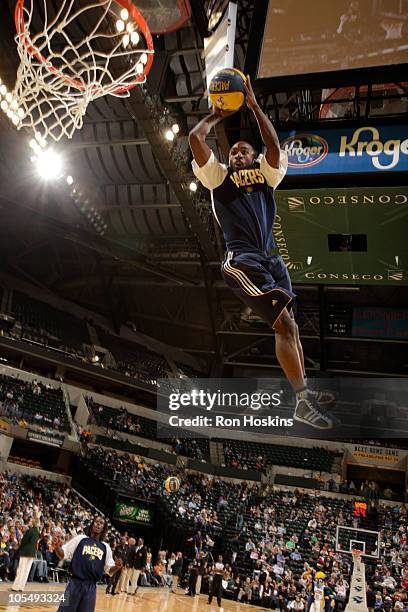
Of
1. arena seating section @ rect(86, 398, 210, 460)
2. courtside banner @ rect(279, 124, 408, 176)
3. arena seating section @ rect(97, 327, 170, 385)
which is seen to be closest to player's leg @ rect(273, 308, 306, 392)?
courtside banner @ rect(279, 124, 408, 176)

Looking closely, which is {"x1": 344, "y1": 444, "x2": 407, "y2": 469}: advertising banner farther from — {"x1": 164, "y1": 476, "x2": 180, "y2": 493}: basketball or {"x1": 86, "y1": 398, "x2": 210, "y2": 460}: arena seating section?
{"x1": 164, "y1": 476, "x2": 180, "y2": 493}: basketball

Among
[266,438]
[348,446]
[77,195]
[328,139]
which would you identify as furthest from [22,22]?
[348,446]

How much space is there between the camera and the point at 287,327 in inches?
129

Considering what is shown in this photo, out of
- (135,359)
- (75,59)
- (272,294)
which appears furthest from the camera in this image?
(135,359)

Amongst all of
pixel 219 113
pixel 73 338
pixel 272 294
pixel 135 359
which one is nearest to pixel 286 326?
pixel 272 294

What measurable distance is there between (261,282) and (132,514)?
1826cm

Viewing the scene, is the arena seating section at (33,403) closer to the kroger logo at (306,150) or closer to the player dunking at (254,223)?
the kroger logo at (306,150)

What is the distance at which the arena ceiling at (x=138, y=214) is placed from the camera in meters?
15.0

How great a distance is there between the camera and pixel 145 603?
12188 mm

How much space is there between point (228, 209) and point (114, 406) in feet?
79.3

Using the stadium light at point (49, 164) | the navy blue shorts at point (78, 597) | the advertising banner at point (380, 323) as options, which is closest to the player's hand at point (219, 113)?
the navy blue shorts at point (78, 597)

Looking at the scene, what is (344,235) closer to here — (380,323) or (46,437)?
(380,323)

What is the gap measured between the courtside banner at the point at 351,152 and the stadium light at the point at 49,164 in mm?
12995

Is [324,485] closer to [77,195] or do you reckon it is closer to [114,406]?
[114,406]
